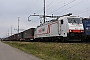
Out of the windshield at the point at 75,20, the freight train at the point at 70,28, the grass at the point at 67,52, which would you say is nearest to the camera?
the grass at the point at 67,52

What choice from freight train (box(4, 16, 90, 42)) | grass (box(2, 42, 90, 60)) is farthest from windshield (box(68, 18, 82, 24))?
grass (box(2, 42, 90, 60))

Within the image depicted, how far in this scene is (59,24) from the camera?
1153 inches

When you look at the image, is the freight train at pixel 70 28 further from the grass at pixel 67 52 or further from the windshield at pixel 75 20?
the grass at pixel 67 52

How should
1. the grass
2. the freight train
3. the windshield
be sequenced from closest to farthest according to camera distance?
the grass, the freight train, the windshield

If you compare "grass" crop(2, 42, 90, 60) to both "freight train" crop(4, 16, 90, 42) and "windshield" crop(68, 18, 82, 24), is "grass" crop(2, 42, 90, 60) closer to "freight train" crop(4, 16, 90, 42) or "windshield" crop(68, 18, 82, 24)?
"freight train" crop(4, 16, 90, 42)

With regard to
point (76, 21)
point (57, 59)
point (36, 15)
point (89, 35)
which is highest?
point (36, 15)

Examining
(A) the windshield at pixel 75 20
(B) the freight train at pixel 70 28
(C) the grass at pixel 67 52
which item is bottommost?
(C) the grass at pixel 67 52

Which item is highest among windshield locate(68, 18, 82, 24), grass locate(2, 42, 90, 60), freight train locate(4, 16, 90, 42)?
windshield locate(68, 18, 82, 24)

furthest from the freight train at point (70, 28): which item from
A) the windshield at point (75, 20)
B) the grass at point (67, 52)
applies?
the grass at point (67, 52)

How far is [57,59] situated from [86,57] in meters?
2.16

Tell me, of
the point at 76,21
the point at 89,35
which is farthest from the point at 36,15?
the point at 89,35

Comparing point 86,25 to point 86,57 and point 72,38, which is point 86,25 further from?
point 86,57

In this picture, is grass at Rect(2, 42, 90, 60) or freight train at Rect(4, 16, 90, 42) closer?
grass at Rect(2, 42, 90, 60)

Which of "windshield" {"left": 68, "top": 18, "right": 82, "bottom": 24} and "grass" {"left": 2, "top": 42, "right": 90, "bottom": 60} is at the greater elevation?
"windshield" {"left": 68, "top": 18, "right": 82, "bottom": 24}
